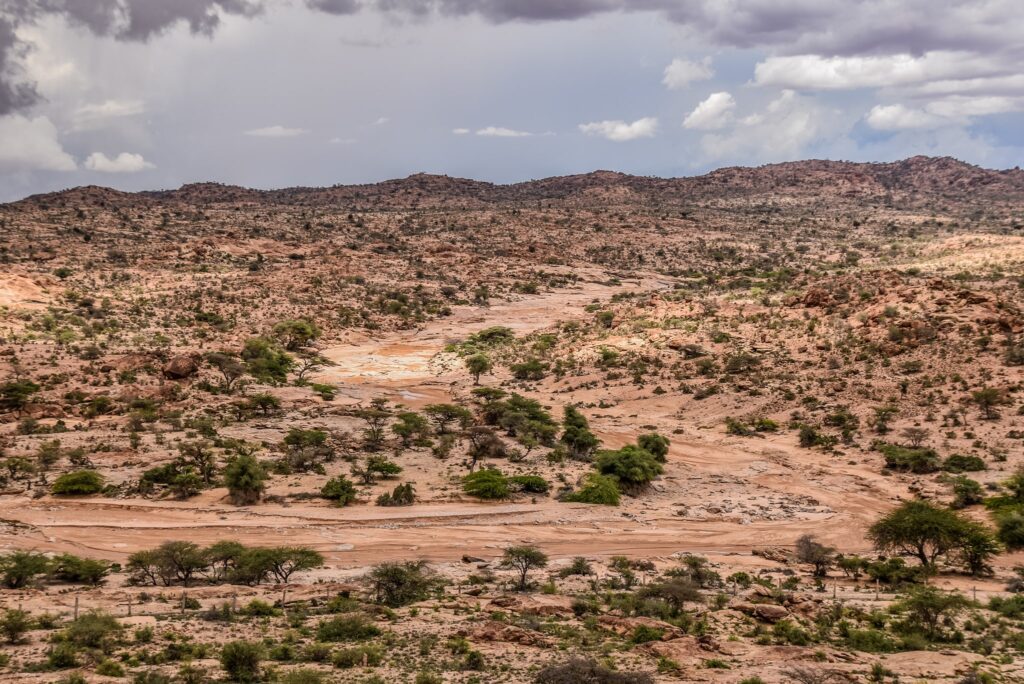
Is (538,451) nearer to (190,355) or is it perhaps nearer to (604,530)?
(604,530)

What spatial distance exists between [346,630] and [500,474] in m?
17.6

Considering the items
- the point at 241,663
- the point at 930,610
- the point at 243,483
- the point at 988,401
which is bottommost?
the point at 930,610

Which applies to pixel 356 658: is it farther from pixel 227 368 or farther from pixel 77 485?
pixel 227 368

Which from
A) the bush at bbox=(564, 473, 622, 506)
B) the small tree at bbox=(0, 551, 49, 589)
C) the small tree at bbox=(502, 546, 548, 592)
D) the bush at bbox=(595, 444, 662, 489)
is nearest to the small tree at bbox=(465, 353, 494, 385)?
the bush at bbox=(595, 444, 662, 489)

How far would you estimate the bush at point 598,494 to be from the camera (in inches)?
1512

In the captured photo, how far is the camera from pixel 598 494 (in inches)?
1517

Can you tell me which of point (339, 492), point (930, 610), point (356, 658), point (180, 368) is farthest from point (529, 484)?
point (180, 368)

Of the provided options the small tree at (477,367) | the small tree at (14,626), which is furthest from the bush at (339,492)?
the small tree at (477,367)

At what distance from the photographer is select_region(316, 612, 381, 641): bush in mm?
22875

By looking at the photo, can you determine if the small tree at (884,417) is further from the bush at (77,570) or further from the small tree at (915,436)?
the bush at (77,570)

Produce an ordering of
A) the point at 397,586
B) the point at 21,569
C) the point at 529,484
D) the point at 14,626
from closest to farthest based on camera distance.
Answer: the point at 14,626
the point at 397,586
the point at 21,569
the point at 529,484

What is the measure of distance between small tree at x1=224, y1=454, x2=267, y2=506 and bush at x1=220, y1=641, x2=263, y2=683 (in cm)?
1647

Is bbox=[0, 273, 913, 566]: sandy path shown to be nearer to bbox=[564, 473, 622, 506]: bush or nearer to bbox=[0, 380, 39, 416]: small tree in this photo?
bbox=[564, 473, 622, 506]: bush

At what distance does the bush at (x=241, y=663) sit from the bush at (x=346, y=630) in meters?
2.77
